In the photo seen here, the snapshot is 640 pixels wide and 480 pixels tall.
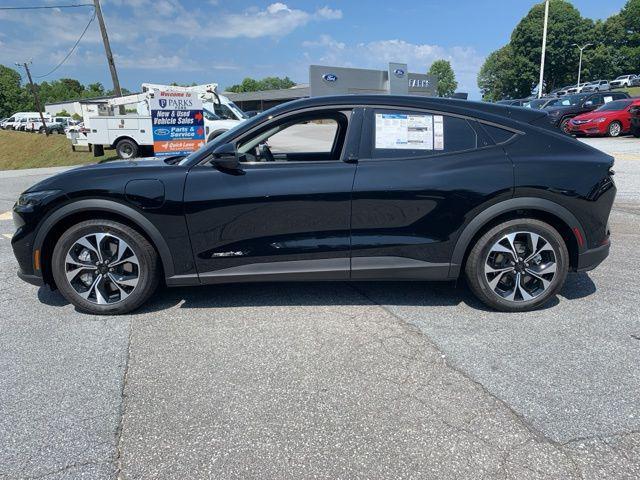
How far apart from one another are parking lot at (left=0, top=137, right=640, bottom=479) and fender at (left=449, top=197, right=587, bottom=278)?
602 millimetres

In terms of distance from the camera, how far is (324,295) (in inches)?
163

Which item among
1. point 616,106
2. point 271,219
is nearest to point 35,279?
point 271,219

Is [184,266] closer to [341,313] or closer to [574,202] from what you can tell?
[341,313]

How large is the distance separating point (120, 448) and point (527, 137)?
3458mm

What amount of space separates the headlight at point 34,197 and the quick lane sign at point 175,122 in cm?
806

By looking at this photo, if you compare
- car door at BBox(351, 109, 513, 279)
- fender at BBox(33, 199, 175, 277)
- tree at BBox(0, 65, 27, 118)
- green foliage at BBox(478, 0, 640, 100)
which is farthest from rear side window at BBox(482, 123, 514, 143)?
tree at BBox(0, 65, 27, 118)

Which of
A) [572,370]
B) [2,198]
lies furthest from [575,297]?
[2,198]

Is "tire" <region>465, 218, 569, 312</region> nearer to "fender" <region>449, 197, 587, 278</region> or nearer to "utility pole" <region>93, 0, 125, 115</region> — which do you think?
"fender" <region>449, 197, 587, 278</region>

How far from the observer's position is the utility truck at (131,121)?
16.7 metres

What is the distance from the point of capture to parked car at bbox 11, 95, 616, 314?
3.51 meters

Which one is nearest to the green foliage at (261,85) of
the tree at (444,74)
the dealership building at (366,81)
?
the tree at (444,74)

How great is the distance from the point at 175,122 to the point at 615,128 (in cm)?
1661

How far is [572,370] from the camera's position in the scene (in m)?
2.87

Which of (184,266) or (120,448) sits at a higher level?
(184,266)
